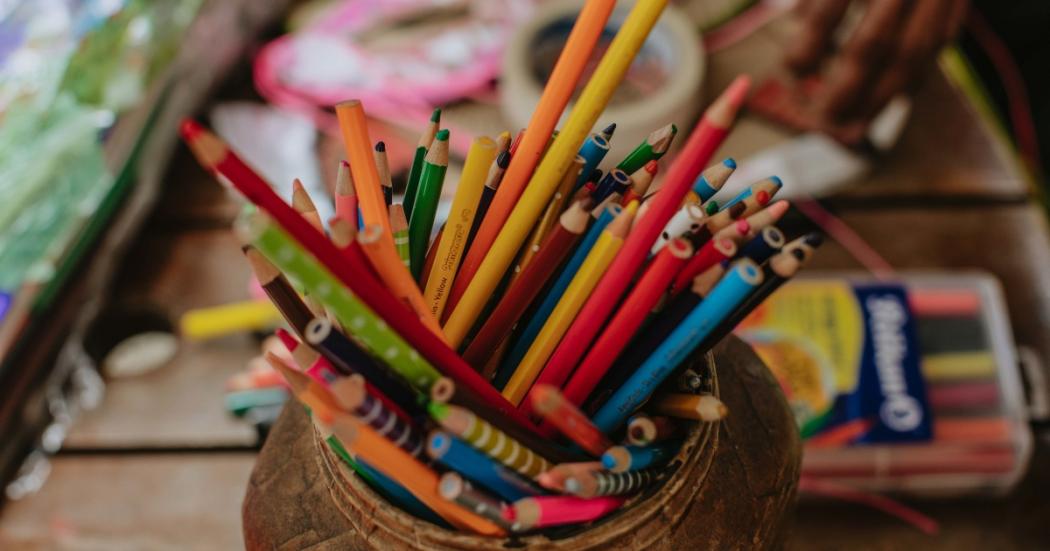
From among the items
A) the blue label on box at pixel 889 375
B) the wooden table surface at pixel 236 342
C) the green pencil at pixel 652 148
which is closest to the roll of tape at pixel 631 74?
the wooden table surface at pixel 236 342

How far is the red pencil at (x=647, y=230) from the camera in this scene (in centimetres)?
21

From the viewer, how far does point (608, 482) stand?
0.23 metres

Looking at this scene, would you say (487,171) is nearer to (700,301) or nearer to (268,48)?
(700,301)

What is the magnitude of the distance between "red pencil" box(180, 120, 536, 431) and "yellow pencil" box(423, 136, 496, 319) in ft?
0.09

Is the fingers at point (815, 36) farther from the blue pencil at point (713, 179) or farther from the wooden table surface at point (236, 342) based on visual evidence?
the blue pencil at point (713, 179)

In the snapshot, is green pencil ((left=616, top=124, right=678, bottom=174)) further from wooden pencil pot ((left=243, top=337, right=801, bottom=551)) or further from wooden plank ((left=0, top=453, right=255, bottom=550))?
wooden plank ((left=0, top=453, right=255, bottom=550))

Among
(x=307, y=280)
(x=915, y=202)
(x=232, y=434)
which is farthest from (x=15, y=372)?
(x=915, y=202)

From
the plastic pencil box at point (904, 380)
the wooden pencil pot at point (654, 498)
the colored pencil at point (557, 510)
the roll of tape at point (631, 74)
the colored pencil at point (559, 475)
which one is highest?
the colored pencil at point (559, 475)

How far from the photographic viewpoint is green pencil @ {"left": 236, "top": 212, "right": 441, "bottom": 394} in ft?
0.60

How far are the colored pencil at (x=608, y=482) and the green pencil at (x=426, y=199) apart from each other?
88mm

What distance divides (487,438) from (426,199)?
0.08 meters

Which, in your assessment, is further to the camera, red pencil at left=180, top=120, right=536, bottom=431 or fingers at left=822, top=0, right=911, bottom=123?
fingers at left=822, top=0, right=911, bottom=123

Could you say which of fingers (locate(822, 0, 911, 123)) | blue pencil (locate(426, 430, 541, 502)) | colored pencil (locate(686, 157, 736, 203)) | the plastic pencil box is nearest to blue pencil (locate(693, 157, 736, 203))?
colored pencil (locate(686, 157, 736, 203))

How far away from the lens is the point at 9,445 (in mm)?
506
